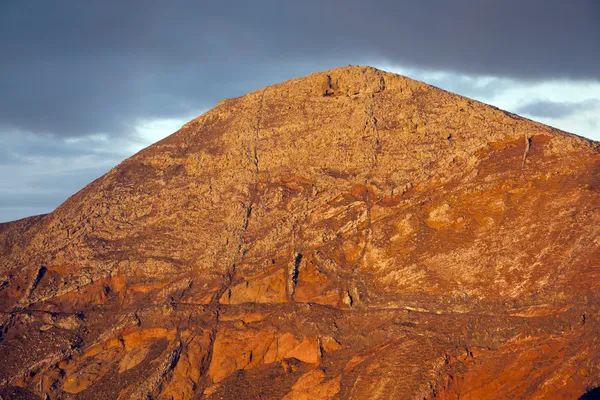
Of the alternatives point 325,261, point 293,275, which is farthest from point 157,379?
point 325,261

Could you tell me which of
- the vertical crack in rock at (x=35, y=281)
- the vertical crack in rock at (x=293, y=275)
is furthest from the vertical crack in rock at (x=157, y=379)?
the vertical crack in rock at (x=35, y=281)

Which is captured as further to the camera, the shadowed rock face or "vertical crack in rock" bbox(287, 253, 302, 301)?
"vertical crack in rock" bbox(287, 253, 302, 301)

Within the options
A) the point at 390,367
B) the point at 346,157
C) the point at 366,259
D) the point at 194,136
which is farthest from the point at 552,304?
the point at 194,136

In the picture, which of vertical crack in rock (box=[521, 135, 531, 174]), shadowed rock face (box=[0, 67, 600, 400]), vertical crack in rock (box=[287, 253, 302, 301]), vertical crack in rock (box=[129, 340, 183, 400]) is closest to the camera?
shadowed rock face (box=[0, 67, 600, 400])

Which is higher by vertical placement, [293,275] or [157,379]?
[293,275]

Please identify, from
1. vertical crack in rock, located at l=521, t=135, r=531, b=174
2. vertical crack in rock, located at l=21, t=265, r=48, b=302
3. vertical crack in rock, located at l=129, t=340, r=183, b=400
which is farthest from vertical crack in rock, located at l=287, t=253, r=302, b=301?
vertical crack in rock, located at l=21, t=265, r=48, b=302

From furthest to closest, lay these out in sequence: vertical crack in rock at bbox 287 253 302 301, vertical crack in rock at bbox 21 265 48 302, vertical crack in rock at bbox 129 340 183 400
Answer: vertical crack in rock at bbox 21 265 48 302 < vertical crack in rock at bbox 287 253 302 301 < vertical crack in rock at bbox 129 340 183 400

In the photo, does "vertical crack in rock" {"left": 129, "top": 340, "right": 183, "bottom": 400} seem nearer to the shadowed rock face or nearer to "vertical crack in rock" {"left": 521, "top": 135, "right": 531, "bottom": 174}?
the shadowed rock face

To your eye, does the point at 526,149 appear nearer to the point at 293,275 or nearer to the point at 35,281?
the point at 293,275

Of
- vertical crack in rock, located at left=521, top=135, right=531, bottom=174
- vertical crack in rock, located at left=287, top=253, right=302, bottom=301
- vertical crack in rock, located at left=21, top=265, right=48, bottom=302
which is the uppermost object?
vertical crack in rock, located at left=521, top=135, right=531, bottom=174

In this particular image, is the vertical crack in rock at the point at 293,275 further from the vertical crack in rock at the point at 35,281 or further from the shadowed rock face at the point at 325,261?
the vertical crack in rock at the point at 35,281
